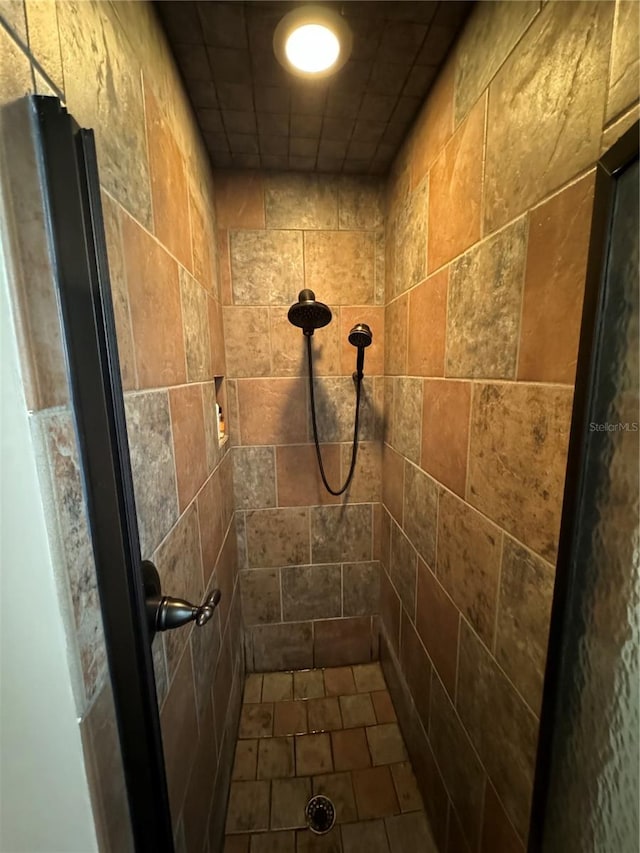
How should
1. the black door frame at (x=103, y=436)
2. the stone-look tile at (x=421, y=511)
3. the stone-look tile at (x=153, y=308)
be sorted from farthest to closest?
the stone-look tile at (x=421, y=511), the stone-look tile at (x=153, y=308), the black door frame at (x=103, y=436)

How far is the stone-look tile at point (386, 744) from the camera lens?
122cm

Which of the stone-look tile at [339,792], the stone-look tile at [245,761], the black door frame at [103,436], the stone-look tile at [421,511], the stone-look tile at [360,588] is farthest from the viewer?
the stone-look tile at [360,588]

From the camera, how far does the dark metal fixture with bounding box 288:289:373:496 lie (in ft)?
3.59

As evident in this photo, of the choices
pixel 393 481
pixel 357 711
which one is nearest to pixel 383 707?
pixel 357 711

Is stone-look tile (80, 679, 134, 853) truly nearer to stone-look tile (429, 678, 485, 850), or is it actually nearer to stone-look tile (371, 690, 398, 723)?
stone-look tile (429, 678, 485, 850)

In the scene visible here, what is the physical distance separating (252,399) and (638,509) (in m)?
1.23

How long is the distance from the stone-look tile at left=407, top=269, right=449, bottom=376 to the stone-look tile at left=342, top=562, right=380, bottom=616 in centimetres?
98

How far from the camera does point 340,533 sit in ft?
4.90

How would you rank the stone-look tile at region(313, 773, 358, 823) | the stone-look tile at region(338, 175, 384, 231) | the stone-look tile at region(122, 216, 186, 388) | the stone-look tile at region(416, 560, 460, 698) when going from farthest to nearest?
the stone-look tile at region(338, 175, 384, 231) < the stone-look tile at region(313, 773, 358, 823) < the stone-look tile at region(416, 560, 460, 698) < the stone-look tile at region(122, 216, 186, 388)

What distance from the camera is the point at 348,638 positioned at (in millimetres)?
1583

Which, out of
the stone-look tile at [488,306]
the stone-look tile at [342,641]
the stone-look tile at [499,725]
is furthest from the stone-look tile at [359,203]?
the stone-look tile at [342,641]

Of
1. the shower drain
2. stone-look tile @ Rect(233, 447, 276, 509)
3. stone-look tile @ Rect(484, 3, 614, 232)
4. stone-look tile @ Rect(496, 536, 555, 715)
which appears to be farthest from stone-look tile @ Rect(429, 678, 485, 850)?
stone-look tile @ Rect(484, 3, 614, 232)

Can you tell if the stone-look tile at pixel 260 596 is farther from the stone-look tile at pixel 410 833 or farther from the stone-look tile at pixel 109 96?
the stone-look tile at pixel 109 96
